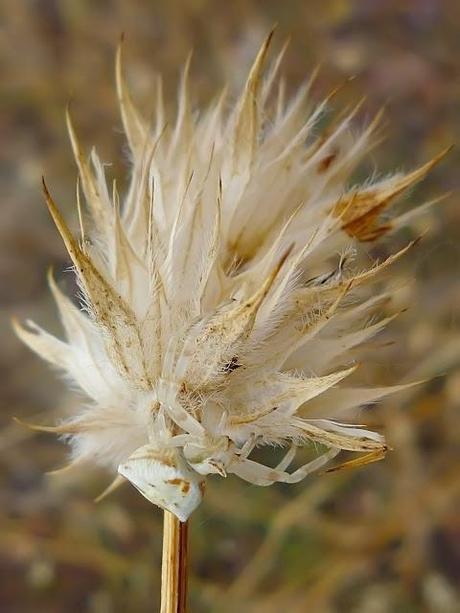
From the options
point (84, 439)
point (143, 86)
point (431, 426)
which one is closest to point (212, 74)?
point (143, 86)

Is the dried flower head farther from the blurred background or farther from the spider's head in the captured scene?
the blurred background

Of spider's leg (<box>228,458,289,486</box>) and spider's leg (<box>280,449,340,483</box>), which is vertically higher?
spider's leg (<box>228,458,289,486</box>)

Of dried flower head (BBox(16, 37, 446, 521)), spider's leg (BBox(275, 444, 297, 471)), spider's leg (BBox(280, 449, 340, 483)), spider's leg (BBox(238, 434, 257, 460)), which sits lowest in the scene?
spider's leg (BBox(280, 449, 340, 483))

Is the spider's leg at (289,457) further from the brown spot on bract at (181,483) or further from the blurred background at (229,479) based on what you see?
the blurred background at (229,479)

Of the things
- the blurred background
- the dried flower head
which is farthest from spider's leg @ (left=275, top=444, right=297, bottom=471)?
the blurred background

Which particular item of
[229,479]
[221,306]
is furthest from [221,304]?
[229,479]

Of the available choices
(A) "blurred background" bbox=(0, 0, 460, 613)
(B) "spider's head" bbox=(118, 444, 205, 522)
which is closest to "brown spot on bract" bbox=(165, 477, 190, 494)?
(B) "spider's head" bbox=(118, 444, 205, 522)

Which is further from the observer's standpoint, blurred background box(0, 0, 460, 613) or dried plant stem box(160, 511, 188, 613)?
blurred background box(0, 0, 460, 613)
